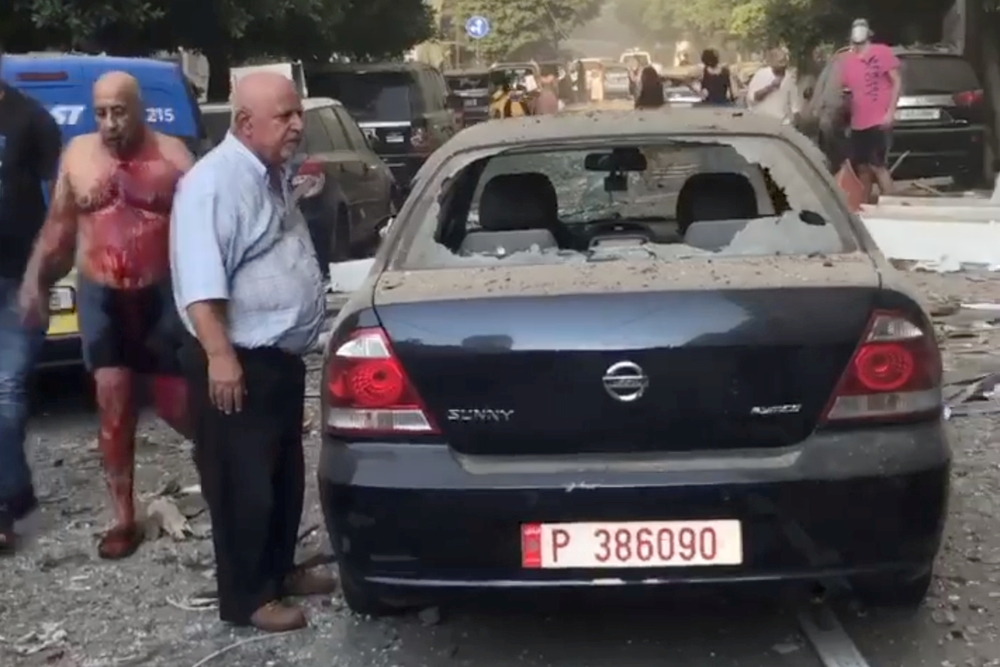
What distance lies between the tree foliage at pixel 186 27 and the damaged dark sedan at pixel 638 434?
47.7ft

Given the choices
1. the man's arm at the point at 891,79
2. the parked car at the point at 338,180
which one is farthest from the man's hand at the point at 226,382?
the man's arm at the point at 891,79

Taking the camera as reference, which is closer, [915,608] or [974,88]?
[915,608]

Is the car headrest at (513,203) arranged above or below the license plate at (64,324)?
above

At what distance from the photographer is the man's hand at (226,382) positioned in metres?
4.75

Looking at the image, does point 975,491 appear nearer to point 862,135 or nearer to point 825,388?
point 825,388

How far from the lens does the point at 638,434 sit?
14.1 feet

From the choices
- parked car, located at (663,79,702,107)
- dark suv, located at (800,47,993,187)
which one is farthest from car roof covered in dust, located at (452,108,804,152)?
parked car, located at (663,79,702,107)

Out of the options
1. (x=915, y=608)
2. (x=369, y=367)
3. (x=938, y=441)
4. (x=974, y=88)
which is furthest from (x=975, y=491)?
(x=974, y=88)

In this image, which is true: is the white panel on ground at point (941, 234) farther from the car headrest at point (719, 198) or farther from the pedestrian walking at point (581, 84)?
the pedestrian walking at point (581, 84)

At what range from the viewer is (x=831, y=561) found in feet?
14.1

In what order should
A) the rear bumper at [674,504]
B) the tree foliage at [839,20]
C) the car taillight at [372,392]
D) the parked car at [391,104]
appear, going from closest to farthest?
the rear bumper at [674,504]
the car taillight at [372,392]
the parked car at [391,104]
the tree foliage at [839,20]

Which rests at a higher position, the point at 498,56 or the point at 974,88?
the point at 974,88

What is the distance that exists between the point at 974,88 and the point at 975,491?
1395 cm

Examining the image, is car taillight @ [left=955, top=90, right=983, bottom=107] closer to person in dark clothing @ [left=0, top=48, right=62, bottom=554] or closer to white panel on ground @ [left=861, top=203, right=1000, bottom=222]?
white panel on ground @ [left=861, top=203, right=1000, bottom=222]
